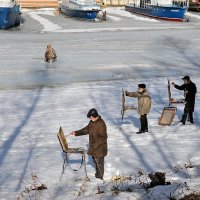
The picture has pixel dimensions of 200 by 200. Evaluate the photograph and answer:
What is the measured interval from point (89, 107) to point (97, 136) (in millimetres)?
7071

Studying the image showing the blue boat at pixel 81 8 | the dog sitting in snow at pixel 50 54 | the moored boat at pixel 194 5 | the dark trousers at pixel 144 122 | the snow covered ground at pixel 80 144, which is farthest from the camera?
the moored boat at pixel 194 5

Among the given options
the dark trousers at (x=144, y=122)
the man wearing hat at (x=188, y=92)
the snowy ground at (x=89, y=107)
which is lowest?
the snowy ground at (x=89, y=107)

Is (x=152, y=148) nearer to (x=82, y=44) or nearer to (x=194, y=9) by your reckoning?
(x=82, y=44)

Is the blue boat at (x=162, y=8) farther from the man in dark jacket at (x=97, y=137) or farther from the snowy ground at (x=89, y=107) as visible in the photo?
the man in dark jacket at (x=97, y=137)

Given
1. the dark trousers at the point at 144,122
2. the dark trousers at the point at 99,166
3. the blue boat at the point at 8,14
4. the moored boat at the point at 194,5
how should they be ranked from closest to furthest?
1. the dark trousers at the point at 99,166
2. the dark trousers at the point at 144,122
3. the blue boat at the point at 8,14
4. the moored boat at the point at 194,5

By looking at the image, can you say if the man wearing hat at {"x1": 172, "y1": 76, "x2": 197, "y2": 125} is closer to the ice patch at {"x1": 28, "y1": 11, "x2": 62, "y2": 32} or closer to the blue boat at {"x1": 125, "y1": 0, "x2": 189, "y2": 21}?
the ice patch at {"x1": 28, "y1": 11, "x2": 62, "y2": 32}

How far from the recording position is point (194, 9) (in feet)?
204

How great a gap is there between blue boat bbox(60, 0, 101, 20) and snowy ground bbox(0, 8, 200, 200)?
15.9 metres

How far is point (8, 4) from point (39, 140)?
37304 millimetres

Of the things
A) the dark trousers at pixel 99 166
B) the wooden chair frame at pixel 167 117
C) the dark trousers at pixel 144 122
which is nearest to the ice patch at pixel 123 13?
the wooden chair frame at pixel 167 117

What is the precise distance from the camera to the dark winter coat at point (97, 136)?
26.5 ft

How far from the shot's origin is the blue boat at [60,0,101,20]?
51706 mm

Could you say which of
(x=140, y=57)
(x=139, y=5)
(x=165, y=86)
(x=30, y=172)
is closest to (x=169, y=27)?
(x=139, y=5)

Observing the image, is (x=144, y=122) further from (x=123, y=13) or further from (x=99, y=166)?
(x=123, y=13)
